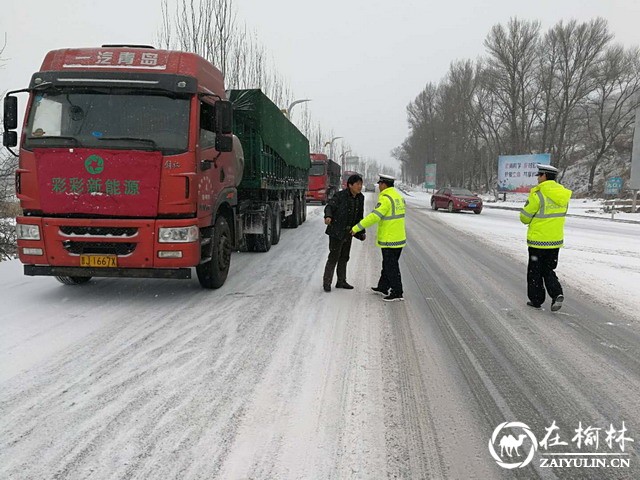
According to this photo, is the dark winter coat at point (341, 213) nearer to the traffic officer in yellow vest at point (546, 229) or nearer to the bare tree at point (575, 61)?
the traffic officer in yellow vest at point (546, 229)

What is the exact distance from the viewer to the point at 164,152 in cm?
543

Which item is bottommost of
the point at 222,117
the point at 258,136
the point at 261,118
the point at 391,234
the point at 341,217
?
the point at 391,234

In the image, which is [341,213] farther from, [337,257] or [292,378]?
[292,378]

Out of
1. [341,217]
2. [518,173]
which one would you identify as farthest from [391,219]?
[518,173]

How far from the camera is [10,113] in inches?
226

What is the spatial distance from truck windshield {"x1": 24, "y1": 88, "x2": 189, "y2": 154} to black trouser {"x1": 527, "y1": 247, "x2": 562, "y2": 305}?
4612 millimetres

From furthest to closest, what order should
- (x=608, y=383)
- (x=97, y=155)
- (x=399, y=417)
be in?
(x=97, y=155) → (x=608, y=383) → (x=399, y=417)

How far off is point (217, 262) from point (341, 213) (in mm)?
1906

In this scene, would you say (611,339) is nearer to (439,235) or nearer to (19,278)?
(19,278)

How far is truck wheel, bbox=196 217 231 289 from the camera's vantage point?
6.39m

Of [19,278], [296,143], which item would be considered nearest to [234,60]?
[296,143]

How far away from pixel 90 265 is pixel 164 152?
1622mm

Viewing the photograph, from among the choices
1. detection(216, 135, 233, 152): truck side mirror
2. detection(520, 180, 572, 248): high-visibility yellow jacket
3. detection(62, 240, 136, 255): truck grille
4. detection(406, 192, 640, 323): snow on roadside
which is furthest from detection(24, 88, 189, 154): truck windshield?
detection(406, 192, 640, 323): snow on roadside

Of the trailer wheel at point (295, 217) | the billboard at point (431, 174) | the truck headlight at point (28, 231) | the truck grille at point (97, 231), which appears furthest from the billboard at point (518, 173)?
the truck headlight at point (28, 231)
